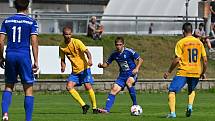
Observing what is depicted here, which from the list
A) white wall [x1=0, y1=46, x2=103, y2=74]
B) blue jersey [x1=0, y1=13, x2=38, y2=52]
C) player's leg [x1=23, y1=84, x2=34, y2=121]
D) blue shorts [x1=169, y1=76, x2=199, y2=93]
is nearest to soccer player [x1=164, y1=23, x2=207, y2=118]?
blue shorts [x1=169, y1=76, x2=199, y2=93]

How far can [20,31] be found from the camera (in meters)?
15.3

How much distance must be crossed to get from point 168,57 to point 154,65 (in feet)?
3.91

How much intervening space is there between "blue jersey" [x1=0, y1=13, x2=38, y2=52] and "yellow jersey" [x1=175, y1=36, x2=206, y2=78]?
4437mm

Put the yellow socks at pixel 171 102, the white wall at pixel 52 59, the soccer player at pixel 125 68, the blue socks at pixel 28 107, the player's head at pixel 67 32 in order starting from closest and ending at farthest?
1. the blue socks at pixel 28 107
2. the yellow socks at pixel 171 102
3. the player's head at pixel 67 32
4. the soccer player at pixel 125 68
5. the white wall at pixel 52 59

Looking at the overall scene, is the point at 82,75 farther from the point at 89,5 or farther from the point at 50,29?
the point at 89,5

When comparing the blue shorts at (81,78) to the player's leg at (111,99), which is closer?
the player's leg at (111,99)

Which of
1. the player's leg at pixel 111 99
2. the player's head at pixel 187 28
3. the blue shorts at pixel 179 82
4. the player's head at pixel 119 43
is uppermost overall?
the player's head at pixel 187 28

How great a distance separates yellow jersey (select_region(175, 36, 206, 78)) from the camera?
18750 millimetres

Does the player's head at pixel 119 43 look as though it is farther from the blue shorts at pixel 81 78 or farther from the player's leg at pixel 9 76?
the player's leg at pixel 9 76

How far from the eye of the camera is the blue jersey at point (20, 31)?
1529cm

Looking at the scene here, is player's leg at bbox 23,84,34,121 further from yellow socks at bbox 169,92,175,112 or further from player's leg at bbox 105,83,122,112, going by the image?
player's leg at bbox 105,83,122,112

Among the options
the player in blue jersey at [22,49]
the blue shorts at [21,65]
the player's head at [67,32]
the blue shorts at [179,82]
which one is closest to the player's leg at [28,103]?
the player in blue jersey at [22,49]

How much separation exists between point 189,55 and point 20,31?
189 inches

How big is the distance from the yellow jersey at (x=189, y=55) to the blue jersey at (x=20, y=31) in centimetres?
444
